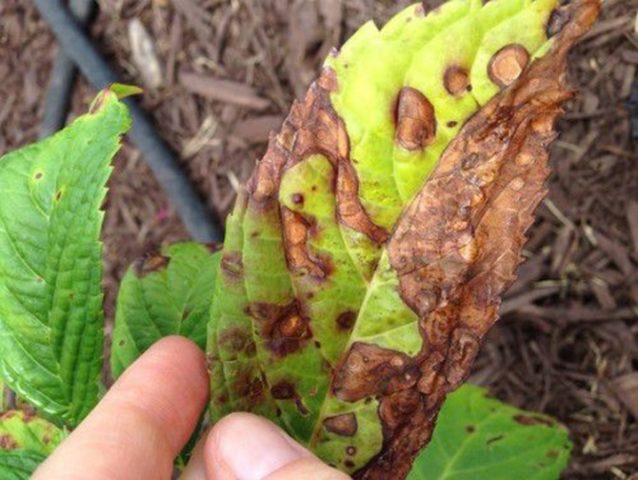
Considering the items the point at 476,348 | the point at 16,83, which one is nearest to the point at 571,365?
the point at 476,348

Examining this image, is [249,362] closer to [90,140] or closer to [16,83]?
[90,140]

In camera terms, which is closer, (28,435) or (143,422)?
(143,422)

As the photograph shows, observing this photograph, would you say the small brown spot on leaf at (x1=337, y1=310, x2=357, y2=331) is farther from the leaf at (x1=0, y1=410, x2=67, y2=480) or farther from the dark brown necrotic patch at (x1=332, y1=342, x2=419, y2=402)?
the leaf at (x1=0, y1=410, x2=67, y2=480)

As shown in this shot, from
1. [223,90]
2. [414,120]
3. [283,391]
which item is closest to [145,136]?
[223,90]

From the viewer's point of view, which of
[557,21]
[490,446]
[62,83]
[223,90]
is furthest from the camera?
[62,83]

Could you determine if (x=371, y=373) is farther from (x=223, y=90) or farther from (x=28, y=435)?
(x=223, y=90)

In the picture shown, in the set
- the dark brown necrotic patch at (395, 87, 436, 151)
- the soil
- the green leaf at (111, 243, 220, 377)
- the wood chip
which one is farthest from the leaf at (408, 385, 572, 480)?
the wood chip

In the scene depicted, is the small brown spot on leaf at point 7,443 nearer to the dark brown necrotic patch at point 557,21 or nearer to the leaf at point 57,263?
the leaf at point 57,263
